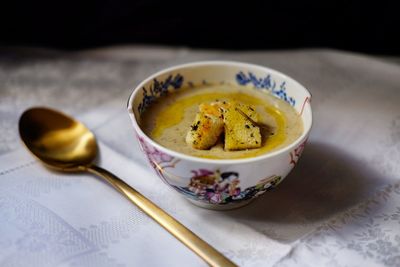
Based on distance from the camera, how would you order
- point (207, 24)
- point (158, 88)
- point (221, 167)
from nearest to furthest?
point (221, 167)
point (158, 88)
point (207, 24)

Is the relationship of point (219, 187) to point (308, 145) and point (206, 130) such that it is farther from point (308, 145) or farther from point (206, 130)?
point (308, 145)

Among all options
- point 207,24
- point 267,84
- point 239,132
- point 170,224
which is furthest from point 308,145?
point 207,24

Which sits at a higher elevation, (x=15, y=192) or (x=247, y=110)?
(x=247, y=110)

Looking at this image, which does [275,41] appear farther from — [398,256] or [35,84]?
[398,256]

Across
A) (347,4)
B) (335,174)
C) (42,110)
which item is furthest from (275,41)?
(42,110)

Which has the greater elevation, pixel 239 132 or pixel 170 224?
pixel 239 132

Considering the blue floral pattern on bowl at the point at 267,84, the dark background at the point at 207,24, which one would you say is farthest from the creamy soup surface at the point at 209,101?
the dark background at the point at 207,24
